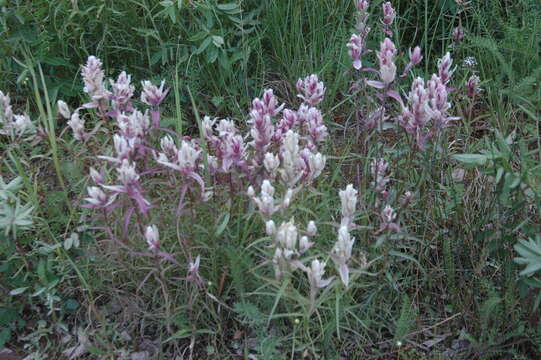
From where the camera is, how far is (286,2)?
144 inches

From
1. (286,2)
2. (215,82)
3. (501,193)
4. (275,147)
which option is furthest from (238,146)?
(286,2)

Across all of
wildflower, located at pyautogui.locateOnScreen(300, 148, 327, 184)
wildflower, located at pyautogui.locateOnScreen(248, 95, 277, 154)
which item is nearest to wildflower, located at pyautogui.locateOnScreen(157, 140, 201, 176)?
wildflower, located at pyautogui.locateOnScreen(248, 95, 277, 154)

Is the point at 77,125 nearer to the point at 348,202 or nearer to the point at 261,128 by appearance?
the point at 261,128

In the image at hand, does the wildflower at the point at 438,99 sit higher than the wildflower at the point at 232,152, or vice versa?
the wildflower at the point at 438,99

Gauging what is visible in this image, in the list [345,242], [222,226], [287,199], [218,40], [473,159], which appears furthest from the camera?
[218,40]

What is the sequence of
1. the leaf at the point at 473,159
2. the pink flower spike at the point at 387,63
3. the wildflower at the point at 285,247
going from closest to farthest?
1. the wildflower at the point at 285,247
2. the leaf at the point at 473,159
3. the pink flower spike at the point at 387,63

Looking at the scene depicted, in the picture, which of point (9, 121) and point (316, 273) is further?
point (9, 121)

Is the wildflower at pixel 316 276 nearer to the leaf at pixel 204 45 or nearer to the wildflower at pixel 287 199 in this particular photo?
the wildflower at pixel 287 199

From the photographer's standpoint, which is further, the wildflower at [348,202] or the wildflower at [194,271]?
the wildflower at [194,271]

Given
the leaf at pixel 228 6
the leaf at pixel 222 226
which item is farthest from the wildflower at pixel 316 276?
the leaf at pixel 228 6

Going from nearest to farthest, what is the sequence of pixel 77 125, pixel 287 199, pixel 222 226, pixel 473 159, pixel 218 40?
pixel 287 199 → pixel 473 159 → pixel 222 226 → pixel 77 125 → pixel 218 40

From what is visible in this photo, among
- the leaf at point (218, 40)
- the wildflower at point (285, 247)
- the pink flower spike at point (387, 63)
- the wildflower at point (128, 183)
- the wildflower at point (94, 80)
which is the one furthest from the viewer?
the leaf at point (218, 40)

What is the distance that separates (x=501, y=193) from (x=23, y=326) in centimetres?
183

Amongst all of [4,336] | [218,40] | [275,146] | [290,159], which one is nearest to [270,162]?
[290,159]
